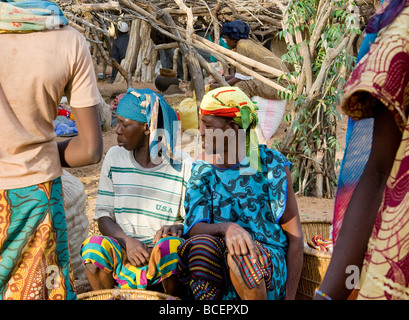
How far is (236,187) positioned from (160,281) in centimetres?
65

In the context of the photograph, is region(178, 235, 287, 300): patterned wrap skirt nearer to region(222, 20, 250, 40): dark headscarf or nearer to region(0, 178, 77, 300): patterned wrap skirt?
region(0, 178, 77, 300): patterned wrap skirt

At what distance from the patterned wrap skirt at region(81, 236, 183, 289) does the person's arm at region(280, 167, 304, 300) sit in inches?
23.1

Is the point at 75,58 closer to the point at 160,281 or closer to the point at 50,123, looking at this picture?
the point at 50,123

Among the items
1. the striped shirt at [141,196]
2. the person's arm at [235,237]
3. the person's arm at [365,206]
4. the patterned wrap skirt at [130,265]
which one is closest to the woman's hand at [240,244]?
the person's arm at [235,237]

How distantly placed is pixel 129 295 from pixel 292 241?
0.91 meters

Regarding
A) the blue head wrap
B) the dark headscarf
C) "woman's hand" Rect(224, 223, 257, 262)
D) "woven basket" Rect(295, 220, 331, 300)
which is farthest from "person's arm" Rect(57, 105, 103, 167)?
the dark headscarf

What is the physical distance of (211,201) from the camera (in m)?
2.84

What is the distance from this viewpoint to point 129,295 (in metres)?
2.62

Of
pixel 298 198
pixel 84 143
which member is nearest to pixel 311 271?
pixel 84 143

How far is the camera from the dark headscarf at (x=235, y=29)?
725cm

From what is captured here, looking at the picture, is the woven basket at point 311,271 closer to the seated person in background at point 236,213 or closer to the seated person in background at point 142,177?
the seated person in background at point 236,213

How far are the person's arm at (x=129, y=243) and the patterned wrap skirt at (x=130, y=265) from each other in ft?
0.14
